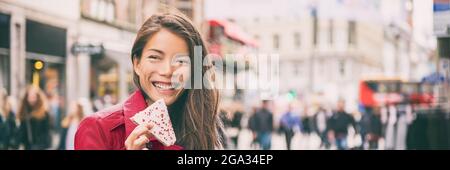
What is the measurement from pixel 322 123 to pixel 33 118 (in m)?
3.11

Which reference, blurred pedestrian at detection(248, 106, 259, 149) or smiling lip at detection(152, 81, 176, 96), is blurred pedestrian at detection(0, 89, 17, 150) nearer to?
smiling lip at detection(152, 81, 176, 96)

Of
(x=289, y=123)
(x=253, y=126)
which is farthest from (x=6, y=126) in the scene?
(x=289, y=123)

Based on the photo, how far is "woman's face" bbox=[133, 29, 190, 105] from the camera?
4.05m

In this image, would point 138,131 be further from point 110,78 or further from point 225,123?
point 110,78

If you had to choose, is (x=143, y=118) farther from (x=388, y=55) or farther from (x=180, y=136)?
(x=388, y=55)

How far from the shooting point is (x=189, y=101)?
13.5 feet

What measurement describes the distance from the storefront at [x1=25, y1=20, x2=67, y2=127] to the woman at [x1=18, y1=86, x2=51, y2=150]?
0.07m

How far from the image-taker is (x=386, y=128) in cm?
679

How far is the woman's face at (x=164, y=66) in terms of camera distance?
4047 mm

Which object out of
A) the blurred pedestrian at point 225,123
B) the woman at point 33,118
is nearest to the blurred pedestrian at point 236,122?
the blurred pedestrian at point 225,123

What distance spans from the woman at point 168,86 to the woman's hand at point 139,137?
4 cm
